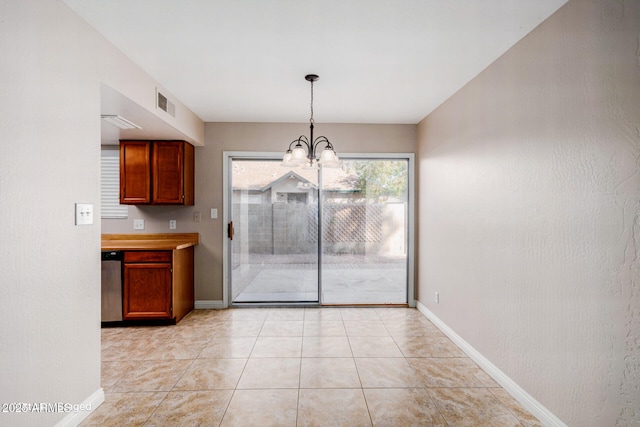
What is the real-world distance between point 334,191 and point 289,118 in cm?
112

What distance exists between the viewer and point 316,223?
446cm

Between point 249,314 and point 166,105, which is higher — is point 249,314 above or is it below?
below

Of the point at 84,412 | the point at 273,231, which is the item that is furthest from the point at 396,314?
the point at 84,412

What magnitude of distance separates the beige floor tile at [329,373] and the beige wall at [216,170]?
6.81 feet

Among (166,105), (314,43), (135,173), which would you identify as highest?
(314,43)

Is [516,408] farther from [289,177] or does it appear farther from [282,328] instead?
[289,177]

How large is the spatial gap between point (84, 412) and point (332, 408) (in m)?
1.55

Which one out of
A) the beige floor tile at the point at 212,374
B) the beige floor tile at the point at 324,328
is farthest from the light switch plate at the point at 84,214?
the beige floor tile at the point at 324,328

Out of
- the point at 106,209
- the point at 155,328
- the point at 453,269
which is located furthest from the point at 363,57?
the point at 106,209

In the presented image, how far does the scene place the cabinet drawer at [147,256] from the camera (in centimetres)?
359

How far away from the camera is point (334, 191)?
14.6 ft

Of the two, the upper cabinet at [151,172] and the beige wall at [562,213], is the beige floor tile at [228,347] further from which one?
the beige wall at [562,213]

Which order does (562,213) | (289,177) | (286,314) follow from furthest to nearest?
(289,177) → (286,314) → (562,213)

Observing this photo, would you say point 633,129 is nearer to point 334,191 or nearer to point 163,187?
point 334,191
